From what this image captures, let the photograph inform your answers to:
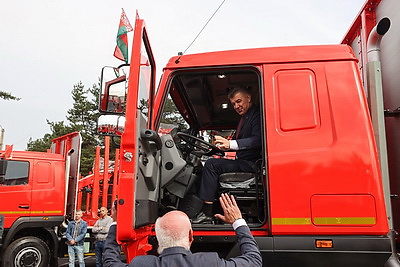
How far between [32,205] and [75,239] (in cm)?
128

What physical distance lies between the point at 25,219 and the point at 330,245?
24.9ft

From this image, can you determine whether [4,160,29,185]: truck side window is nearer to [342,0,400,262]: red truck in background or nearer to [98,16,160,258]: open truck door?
[98,16,160,258]: open truck door

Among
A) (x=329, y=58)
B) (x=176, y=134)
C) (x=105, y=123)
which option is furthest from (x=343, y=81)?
(x=105, y=123)

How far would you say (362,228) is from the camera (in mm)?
2564

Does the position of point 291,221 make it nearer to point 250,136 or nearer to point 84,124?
point 250,136

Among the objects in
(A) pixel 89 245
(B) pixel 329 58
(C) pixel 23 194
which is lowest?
(A) pixel 89 245

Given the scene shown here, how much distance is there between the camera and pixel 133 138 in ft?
8.30

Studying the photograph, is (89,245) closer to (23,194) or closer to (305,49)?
(23,194)

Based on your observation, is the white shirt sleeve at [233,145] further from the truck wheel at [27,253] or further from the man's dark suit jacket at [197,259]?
the truck wheel at [27,253]

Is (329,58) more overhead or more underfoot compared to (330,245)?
more overhead

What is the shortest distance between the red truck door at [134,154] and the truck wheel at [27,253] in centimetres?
657

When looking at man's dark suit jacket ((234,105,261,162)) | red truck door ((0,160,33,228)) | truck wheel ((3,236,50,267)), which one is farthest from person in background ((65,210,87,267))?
man's dark suit jacket ((234,105,261,162))

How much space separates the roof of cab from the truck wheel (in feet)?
22.4

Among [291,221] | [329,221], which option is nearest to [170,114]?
[291,221]
